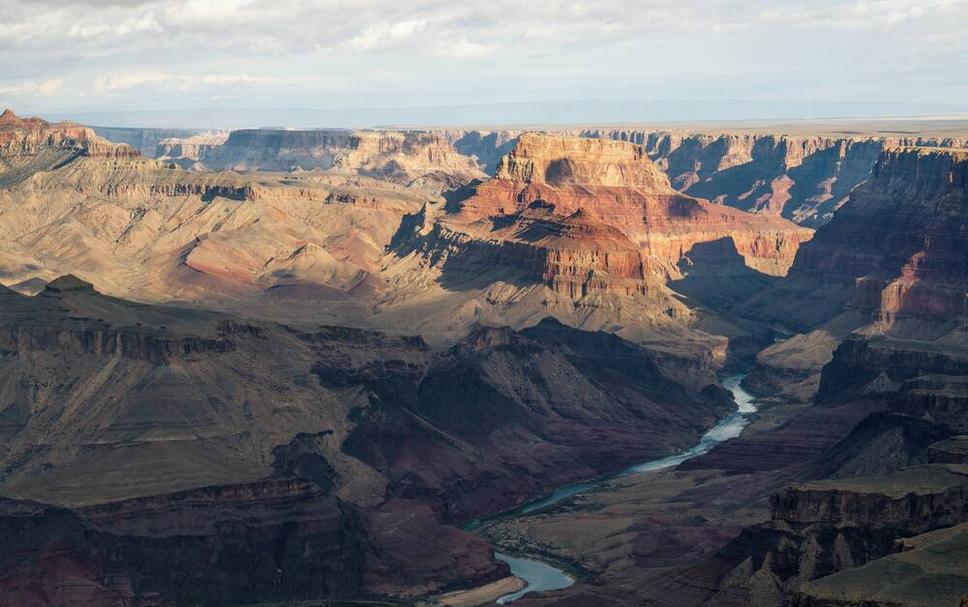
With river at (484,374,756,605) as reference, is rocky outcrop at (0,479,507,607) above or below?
above

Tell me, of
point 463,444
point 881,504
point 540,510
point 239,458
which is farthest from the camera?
point 463,444

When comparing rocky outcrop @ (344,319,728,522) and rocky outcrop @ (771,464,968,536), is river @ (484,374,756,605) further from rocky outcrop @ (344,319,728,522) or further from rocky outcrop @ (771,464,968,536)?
rocky outcrop @ (771,464,968,536)

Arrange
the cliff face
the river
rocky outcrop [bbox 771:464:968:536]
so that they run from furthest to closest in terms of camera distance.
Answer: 1. the river
2. the cliff face
3. rocky outcrop [bbox 771:464:968:536]

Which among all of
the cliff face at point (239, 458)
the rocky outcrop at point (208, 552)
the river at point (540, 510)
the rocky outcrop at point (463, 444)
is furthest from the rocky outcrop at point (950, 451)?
the rocky outcrop at point (463, 444)

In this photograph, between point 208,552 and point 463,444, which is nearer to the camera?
point 208,552

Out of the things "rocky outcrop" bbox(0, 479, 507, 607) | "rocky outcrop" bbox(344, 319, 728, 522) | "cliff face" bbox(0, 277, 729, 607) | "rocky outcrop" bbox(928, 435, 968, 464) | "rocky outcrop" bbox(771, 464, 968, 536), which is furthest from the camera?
"rocky outcrop" bbox(344, 319, 728, 522)

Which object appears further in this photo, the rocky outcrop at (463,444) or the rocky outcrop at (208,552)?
the rocky outcrop at (463,444)

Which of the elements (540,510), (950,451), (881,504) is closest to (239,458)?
(540,510)

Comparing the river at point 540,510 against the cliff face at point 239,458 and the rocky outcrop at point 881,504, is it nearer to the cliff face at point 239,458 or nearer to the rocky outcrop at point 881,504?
the cliff face at point 239,458

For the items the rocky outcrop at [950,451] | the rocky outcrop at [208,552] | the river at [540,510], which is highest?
the rocky outcrop at [950,451]

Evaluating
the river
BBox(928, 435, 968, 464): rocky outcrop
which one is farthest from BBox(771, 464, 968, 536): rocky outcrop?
the river

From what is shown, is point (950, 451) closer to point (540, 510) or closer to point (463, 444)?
point (540, 510)
